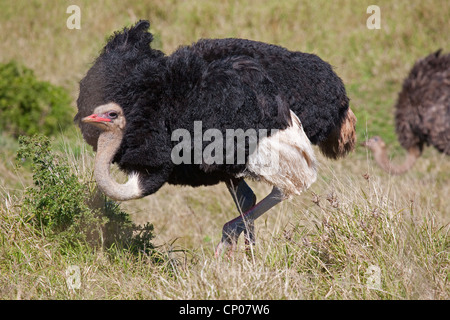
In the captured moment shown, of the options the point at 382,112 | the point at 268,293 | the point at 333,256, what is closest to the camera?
the point at 268,293

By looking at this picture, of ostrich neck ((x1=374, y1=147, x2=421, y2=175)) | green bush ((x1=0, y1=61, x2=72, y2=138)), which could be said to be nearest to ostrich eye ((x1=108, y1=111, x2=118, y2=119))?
green bush ((x1=0, y1=61, x2=72, y2=138))

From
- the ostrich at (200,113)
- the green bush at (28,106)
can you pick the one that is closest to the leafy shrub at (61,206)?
the ostrich at (200,113)

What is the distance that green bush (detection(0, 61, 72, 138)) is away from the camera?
819cm

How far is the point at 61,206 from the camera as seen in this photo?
4137 mm

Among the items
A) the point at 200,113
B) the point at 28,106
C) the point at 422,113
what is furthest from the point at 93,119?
the point at 422,113

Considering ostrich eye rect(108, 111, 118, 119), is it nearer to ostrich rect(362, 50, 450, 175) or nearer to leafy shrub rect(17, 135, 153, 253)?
→ leafy shrub rect(17, 135, 153, 253)

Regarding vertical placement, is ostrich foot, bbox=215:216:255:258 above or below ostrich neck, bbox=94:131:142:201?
below

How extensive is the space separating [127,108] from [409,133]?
527cm

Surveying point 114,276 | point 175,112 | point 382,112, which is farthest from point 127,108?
point 382,112

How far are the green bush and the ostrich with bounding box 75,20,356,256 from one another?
4.19 meters

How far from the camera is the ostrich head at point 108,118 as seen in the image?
3.87m

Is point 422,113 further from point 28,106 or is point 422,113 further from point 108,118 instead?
point 108,118

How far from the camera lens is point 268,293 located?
3.40 metres
